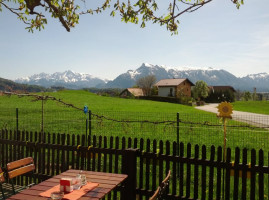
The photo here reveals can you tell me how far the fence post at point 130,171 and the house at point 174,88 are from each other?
6469cm

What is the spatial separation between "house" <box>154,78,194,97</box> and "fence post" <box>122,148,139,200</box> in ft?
212

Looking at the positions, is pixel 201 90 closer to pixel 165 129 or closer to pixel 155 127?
pixel 155 127

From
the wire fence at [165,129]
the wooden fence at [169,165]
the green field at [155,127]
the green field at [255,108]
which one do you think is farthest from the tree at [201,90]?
the wooden fence at [169,165]

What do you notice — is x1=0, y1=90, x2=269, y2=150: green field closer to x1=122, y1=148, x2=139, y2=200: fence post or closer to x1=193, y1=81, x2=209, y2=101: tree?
x1=122, y1=148, x2=139, y2=200: fence post

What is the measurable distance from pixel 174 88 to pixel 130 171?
6858 cm

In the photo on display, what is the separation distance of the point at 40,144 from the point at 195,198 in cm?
363

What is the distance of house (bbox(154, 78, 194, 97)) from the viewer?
234 feet

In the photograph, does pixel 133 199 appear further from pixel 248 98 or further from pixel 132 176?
pixel 248 98

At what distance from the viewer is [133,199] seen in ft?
17.0

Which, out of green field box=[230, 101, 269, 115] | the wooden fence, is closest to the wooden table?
the wooden fence

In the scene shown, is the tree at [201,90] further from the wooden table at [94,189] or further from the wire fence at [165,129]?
the wooden table at [94,189]

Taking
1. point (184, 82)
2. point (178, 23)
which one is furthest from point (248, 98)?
point (178, 23)

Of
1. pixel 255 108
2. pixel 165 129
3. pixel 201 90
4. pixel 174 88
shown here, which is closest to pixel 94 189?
pixel 165 129

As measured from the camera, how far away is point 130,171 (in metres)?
4.99
